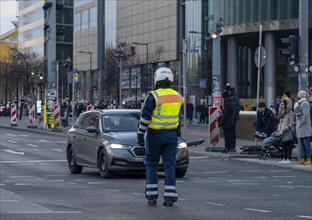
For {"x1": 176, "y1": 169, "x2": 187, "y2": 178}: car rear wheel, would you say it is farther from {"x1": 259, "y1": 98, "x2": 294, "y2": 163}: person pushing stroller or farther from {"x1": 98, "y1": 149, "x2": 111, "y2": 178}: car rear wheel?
{"x1": 259, "y1": 98, "x2": 294, "y2": 163}: person pushing stroller

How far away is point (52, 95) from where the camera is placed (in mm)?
43188

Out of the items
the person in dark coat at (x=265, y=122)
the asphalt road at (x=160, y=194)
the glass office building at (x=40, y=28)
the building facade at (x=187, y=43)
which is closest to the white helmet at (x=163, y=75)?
Answer: the asphalt road at (x=160, y=194)

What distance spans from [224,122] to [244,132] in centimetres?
974

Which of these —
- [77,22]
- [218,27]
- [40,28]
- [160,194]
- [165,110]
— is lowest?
[160,194]

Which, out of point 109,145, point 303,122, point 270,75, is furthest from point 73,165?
point 270,75

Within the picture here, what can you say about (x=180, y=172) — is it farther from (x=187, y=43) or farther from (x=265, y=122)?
(x=187, y=43)

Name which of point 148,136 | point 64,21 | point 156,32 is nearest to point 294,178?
point 148,136

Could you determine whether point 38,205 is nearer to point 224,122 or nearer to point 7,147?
point 224,122

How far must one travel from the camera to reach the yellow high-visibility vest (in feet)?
36.9

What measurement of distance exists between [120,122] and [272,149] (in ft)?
21.4

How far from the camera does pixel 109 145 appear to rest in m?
16.9

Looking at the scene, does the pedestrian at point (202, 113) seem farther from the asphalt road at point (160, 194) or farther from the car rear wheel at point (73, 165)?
the car rear wheel at point (73, 165)

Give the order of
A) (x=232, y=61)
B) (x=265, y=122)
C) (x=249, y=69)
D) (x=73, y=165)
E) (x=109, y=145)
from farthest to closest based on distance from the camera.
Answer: (x=249, y=69) → (x=232, y=61) → (x=265, y=122) → (x=73, y=165) → (x=109, y=145)

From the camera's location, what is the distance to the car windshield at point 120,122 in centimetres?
1767
